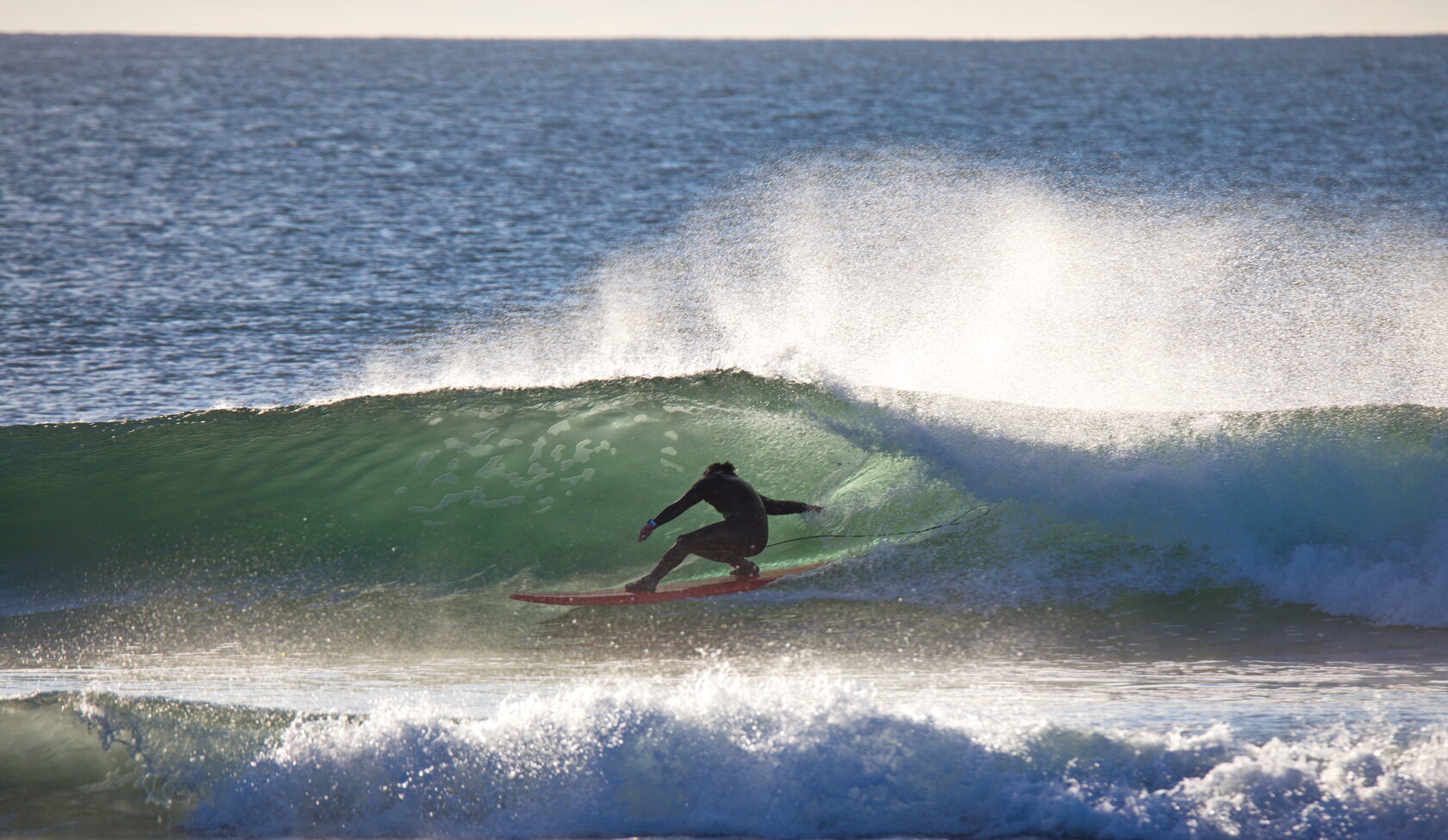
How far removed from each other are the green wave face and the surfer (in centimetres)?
74

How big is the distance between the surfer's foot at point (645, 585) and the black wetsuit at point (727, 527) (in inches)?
1.2

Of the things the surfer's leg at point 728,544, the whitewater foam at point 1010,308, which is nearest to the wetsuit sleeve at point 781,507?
the surfer's leg at point 728,544

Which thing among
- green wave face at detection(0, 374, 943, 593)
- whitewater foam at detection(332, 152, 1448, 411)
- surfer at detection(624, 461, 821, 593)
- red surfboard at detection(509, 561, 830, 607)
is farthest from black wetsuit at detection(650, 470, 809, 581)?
whitewater foam at detection(332, 152, 1448, 411)

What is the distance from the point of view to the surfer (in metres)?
7.28

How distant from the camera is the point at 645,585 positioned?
7441mm

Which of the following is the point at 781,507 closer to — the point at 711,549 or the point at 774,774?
the point at 711,549

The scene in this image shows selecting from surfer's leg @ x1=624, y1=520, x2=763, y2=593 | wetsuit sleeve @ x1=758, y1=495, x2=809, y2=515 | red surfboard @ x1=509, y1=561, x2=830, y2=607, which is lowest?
red surfboard @ x1=509, y1=561, x2=830, y2=607

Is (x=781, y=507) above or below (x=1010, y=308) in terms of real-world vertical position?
below

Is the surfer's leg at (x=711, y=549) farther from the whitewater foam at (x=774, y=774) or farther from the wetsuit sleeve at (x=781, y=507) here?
the whitewater foam at (x=774, y=774)

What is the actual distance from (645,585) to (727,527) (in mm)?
654

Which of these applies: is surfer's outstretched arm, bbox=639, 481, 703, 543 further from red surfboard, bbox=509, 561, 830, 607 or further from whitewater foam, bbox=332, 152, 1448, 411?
whitewater foam, bbox=332, 152, 1448, 411

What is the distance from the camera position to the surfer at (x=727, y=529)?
7281mm

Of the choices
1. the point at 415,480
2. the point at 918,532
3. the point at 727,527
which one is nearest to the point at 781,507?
the point at 727,527

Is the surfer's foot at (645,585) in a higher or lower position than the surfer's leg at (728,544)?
lower
